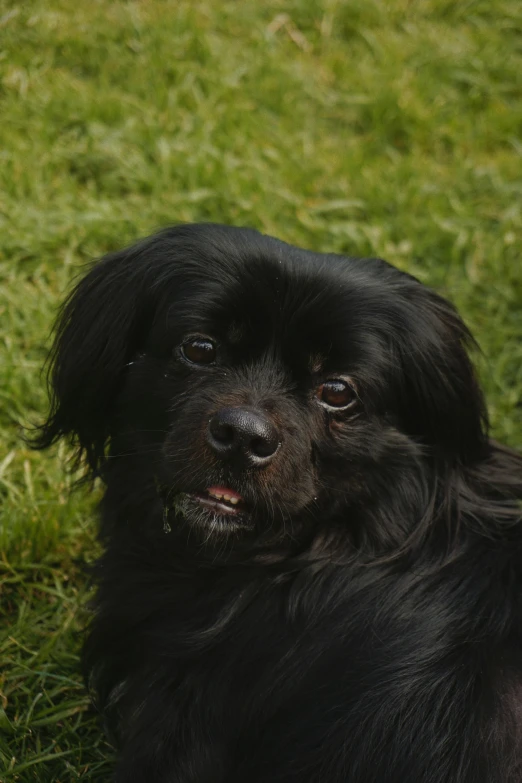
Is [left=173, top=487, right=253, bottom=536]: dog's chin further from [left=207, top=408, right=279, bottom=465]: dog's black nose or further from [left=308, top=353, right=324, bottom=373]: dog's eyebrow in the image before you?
[left=308, top=353, right=324, bottom=373]: dog's eyebrow

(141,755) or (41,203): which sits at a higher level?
(41,203)

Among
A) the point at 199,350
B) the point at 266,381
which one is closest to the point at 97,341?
the point at 199,350

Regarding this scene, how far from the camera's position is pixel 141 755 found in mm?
2854

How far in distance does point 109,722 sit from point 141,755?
434 mm

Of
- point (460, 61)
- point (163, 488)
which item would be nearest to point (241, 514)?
point (163, 488)

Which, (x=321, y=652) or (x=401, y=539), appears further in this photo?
(x=401, y=539)

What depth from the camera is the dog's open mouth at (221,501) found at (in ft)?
9.51

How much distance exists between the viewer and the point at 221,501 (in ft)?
9.57

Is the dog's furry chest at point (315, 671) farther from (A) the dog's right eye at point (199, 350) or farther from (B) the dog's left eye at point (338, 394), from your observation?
(A) the dog's right eye at point (199, 350)

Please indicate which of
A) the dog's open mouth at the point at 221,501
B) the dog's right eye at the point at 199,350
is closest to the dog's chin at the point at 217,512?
the dog's open mouth at the point at 221,501

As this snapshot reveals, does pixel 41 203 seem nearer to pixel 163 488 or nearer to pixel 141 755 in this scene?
pixel 163 488

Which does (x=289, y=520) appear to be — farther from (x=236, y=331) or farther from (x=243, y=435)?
(x=236, y=331)

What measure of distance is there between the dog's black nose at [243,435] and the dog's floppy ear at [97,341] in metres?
0.51

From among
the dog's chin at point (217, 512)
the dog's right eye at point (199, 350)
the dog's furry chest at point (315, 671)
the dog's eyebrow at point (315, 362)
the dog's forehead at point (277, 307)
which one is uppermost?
the dog's forehead at point (277, 307)
